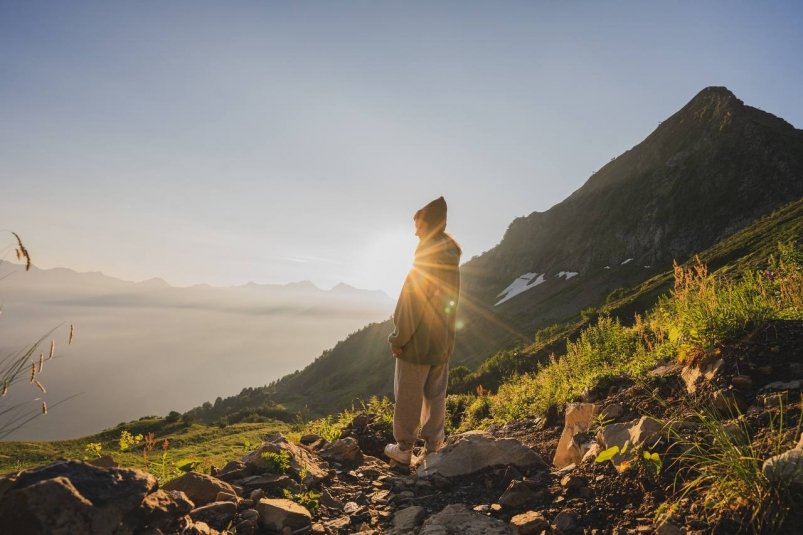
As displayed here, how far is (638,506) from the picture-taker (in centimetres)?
350

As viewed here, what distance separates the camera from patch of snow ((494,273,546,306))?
81.7 meters

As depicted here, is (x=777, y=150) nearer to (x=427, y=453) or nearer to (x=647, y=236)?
(x=647, y=236)

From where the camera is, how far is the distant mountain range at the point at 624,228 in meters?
56.2

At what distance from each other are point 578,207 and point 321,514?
322 ft

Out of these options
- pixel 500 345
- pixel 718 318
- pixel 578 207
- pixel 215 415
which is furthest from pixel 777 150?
pixel 215 415

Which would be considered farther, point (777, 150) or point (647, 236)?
point (647, 236)

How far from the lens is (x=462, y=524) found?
12.8 feet

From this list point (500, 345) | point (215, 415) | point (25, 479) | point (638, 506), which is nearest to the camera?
point (25, 479)

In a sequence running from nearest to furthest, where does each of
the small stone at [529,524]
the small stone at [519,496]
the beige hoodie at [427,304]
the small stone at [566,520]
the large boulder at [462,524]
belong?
the small stone at [566,520] < the small stone at [529,524] < the large boulder at [462,524] < the small stone at [519,496] < the beige hoodie at [427,304]

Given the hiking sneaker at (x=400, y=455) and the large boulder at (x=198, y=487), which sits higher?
the large boulder at (x=198, y=487)

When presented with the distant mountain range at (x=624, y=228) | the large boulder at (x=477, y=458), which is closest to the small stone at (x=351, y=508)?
the large boulder at (x=477, y=458)

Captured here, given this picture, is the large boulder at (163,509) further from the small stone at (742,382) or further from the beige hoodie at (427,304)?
the small stone at (742,382)

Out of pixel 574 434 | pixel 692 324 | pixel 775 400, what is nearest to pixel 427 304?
pixel 574 434

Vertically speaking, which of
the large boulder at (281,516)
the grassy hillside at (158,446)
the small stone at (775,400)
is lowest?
the grassy hillside at (158,446)
